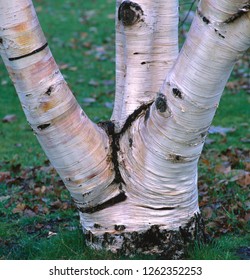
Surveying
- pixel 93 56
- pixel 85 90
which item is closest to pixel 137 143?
pixel 85 90

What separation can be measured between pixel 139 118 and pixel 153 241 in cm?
70

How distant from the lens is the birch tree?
3.48 metres

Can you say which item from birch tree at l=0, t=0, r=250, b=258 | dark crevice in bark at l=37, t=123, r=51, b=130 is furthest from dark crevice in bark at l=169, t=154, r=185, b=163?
dark crevice in bark at l=37, t=123, r=51, b=130

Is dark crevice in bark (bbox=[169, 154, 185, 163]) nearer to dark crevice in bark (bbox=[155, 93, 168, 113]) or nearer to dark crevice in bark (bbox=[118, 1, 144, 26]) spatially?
dark crevice in bark (bbox=[155, 93, 168, 113])

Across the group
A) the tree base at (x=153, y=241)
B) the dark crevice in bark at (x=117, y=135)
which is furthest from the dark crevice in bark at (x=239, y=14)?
the tree base at (x=153, y=241)

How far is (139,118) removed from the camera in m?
4.08

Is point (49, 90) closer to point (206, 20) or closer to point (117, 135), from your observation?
point (117, 135)

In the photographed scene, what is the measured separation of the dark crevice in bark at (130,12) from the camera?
3955 mm

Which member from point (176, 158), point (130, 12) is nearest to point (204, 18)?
point (130, 12)

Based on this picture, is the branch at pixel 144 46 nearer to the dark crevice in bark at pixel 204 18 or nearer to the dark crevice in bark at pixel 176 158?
the dark crevice in bark at pixel 176 158

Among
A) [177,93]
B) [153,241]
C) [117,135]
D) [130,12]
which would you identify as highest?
[130,12]

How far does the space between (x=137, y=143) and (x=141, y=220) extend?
1.44ft

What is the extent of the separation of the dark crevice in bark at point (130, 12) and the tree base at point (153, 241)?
1.15 m

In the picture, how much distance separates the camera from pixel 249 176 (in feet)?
19.4
